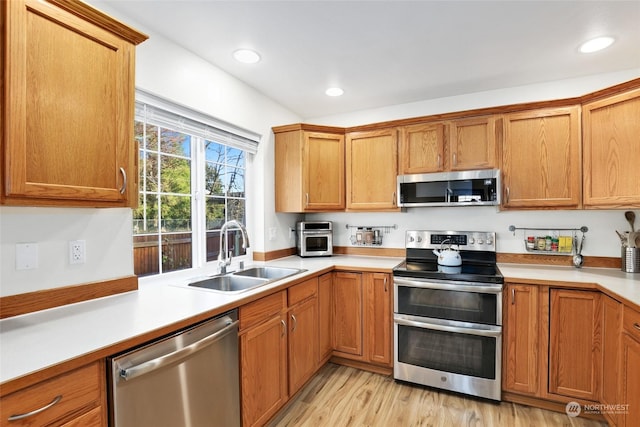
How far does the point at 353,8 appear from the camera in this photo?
5.55ft

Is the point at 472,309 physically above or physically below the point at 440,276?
below

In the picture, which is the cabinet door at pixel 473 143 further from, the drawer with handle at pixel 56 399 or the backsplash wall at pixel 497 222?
the drawer with handle at pixel 56 399

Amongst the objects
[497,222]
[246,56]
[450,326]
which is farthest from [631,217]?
[246,56]

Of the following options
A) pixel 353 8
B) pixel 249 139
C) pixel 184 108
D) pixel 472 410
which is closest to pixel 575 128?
pixel 353 8

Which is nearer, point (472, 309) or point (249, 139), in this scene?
point (472, 309)

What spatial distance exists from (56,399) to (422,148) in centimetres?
279

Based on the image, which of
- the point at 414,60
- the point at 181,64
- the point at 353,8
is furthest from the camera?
the point at 414,60

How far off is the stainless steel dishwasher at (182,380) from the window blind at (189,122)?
1.29 m

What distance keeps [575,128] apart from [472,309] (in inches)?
62.1

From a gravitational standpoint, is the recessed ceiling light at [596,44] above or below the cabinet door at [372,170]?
above

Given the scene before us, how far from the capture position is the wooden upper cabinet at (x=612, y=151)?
2.01m

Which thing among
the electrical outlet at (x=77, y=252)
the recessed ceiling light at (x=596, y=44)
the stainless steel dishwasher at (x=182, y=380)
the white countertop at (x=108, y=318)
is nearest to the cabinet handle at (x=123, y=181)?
the electrical outlet at (x=77, y=252)

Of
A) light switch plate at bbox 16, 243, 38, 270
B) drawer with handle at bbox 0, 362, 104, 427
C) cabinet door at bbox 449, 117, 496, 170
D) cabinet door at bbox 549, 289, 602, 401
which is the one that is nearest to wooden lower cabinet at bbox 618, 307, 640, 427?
cabinet door at bbox 549, 289, 602, 401

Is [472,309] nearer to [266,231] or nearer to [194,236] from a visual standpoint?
[266,231]
